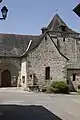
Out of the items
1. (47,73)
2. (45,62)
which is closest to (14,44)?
(45,62)

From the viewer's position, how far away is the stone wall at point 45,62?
1293 inches

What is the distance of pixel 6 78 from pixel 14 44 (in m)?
4.95

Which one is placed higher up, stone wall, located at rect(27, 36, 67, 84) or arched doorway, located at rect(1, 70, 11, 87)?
stone wall, located at rect(27, 36, 67, 84)

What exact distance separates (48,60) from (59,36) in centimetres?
965

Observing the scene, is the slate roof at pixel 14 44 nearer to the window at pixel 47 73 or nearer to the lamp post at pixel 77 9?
the window at pixel 47 73

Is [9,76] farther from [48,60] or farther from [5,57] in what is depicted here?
[48,60]

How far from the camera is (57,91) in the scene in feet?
98.8

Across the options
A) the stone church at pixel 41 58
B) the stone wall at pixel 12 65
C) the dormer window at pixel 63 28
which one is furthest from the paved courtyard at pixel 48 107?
the dormer window at pixel 63 28

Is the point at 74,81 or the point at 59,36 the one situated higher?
the point at 59,36

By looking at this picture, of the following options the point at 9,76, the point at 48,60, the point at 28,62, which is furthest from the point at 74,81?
the point at 9,76

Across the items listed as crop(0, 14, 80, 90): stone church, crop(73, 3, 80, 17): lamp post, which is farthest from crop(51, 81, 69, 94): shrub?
crop(73, 3, 80, 17): lamp post

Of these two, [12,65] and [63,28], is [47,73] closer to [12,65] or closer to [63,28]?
[12,65]

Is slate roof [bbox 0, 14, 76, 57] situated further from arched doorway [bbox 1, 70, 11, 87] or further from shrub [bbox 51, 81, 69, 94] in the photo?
shrub [bbox 51, 81, 69, 94]

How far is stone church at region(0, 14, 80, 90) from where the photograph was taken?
1298 inches
